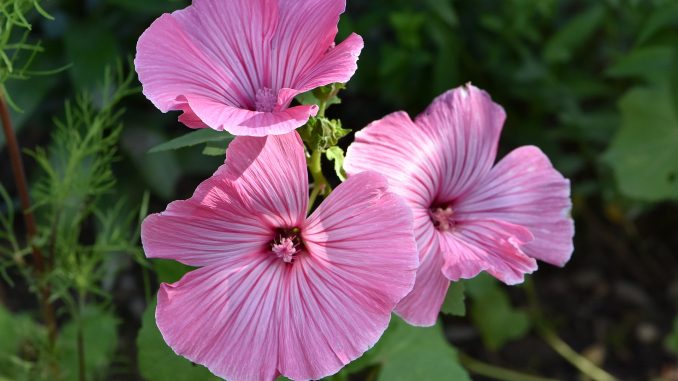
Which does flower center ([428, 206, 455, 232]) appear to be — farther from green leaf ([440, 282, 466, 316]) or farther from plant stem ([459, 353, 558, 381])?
plant stem ([459, 353, 558, 381])

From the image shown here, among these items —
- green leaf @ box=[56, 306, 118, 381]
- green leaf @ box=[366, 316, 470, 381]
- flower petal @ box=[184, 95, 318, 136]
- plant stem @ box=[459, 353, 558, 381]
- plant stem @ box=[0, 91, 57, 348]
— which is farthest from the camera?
plant stem @ box=[459, 353, 558, 381]

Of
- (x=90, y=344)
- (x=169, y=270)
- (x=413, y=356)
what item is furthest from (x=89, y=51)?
(x=413, y=356)

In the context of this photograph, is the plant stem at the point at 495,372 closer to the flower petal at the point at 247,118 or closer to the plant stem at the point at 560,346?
the plant stem at the point at 560,346

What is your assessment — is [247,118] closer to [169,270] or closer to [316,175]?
[316,175]

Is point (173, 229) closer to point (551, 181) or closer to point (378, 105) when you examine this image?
point (551, 181)

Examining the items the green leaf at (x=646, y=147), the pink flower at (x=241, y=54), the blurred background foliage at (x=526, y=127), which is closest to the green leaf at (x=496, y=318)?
the blurred background foliage at (x=526, y=127)

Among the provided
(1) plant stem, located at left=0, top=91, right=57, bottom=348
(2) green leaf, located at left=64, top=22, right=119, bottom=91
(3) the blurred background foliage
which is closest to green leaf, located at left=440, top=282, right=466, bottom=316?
(1) plant stem, located at left=0, top=91, right=57, bottom=348
